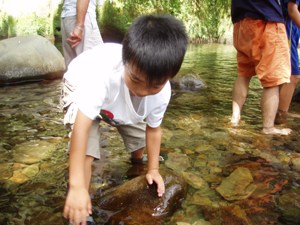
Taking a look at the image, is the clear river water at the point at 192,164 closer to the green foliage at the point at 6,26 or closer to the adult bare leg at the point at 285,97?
the adult bare leg at the point at 285,97

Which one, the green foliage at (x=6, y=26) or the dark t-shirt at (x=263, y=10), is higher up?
the dark t-shirt at (x=263, y=10)

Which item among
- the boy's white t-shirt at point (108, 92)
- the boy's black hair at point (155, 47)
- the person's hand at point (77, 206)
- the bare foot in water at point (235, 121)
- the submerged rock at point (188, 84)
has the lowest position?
the submerged rock at point (188, 84)

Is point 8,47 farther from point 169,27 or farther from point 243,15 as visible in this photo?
point 169,27

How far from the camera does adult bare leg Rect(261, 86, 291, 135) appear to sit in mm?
3090

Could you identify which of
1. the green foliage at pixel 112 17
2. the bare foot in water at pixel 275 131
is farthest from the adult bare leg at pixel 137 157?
the green foliage at pixel 112 17

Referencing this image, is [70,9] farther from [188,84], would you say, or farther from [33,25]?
[33,25]

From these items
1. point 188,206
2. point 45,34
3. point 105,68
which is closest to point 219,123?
point 188,206

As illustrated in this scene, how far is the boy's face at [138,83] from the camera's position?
1.46 m

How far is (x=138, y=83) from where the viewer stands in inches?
59.1

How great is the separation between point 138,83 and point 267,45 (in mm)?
1859

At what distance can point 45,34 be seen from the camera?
1490 cm

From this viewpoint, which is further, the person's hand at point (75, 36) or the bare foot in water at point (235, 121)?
the bare foot in water at point (235, 121)

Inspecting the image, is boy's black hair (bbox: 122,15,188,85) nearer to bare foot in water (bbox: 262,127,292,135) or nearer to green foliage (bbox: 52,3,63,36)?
bare foot in water (bbox: 262,127,292,135)

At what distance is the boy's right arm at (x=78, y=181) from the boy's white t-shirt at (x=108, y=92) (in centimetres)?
7
